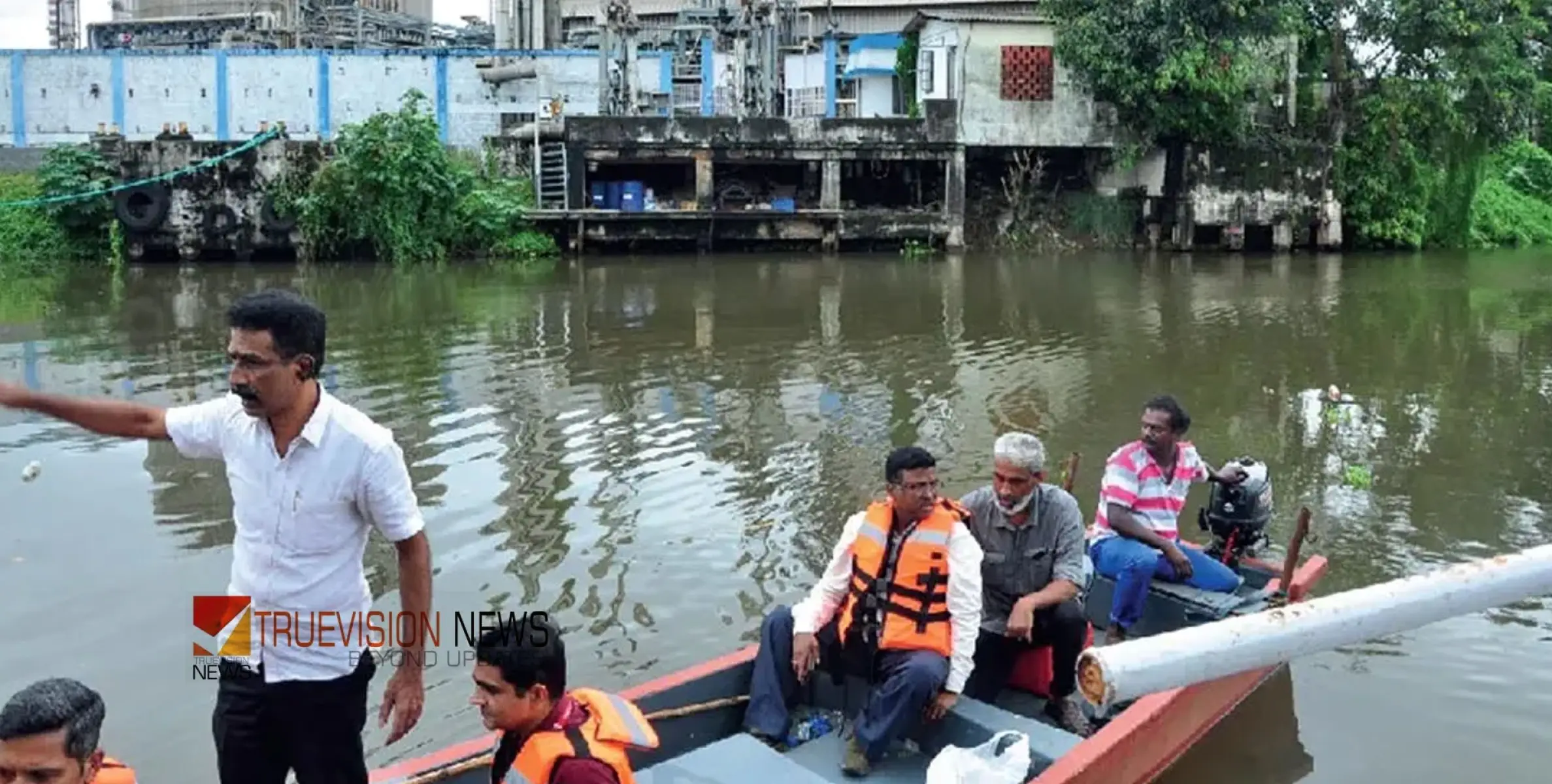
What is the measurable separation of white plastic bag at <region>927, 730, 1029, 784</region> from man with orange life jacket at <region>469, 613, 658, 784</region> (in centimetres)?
183

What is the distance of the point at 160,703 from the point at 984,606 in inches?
149

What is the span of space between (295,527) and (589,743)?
3.32ft

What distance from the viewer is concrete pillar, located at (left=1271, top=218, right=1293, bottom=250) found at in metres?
31.9

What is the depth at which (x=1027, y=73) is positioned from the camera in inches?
1230

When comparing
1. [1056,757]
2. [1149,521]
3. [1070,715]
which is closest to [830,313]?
[1149,521]

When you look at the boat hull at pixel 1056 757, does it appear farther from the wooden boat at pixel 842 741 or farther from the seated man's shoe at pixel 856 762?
the seated man's shoe at pixel 856 762

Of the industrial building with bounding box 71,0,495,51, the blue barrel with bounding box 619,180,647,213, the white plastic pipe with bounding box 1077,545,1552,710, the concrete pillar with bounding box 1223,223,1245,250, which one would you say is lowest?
the white plastic pipe with bounding box 1077,545,1552,710

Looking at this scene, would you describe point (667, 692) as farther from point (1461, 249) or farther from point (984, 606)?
point (1461, 249)

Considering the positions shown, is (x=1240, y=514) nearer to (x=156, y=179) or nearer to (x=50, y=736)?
(x=50, y=736)

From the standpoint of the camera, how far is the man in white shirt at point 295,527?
132 inches

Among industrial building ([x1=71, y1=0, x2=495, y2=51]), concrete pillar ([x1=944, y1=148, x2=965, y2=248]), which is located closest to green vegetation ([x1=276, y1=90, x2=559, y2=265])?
concrete pillar ([x1=944, y1=148, x2=965, y2=248])

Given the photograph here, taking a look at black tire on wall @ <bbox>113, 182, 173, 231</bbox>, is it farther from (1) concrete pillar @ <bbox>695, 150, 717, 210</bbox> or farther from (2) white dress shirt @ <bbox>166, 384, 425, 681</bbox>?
(2) white dress shirt @ <bbox>166, 384, 425, 681</bbox>

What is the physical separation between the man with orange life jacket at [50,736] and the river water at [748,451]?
312 centimetres

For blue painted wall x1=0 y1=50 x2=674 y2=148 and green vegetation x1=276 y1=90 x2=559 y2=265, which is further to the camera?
blue painted wall x1=0 y1=50 x2=674 y2=148
